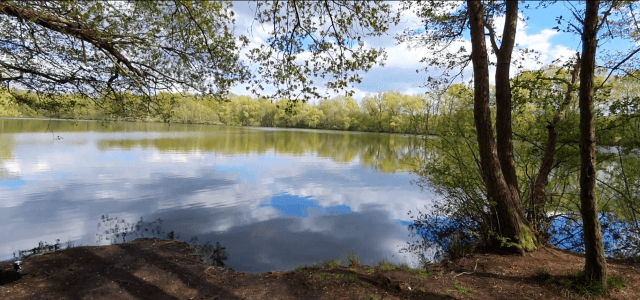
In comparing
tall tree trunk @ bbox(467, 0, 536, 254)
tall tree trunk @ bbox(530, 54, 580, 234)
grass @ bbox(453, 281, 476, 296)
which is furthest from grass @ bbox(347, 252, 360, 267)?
tall tree trunk @ bbox(530, 54, 580, 234)

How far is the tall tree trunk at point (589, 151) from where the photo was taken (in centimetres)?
362

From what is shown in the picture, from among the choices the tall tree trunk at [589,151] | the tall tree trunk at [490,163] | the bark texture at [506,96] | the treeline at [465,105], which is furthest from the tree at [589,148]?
the bark texture at [506,96]

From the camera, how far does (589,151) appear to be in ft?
12.9

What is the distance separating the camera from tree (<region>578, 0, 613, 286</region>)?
361 cm

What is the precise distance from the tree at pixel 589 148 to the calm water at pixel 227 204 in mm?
3984

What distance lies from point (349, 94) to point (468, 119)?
14.0ft

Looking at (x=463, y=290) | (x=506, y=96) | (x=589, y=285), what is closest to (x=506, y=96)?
(x=506, y=96)

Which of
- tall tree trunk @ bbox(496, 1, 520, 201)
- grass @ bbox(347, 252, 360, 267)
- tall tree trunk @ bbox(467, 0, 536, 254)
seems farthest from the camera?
grass @ bbox(347, 252, 360, 267)

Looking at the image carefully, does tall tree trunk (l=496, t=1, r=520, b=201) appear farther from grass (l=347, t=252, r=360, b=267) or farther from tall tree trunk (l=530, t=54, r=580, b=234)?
grass (l=347, t=252, r=360, b=267)

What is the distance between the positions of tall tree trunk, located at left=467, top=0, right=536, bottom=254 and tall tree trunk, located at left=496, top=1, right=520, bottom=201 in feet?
1.25

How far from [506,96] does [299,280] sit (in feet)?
17.4

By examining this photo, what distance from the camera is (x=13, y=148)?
23.4 m

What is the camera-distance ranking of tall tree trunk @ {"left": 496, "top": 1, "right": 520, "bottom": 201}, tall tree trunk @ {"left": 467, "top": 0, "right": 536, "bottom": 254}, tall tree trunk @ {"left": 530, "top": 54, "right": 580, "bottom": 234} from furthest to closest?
tall tree trunk @ {"left": 530, "top": 54, "right": 580, "bottom": 234} < tall tree trunk @ {"left": 496, "top": 1, "right": 520, "bottom": 201} < tall tree trunk @ {"left": 467, "top": 0, "right": 536, "bottom": 254}

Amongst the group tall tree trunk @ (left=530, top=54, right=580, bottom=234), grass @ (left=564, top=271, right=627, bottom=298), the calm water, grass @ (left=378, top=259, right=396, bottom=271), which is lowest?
the calm water
